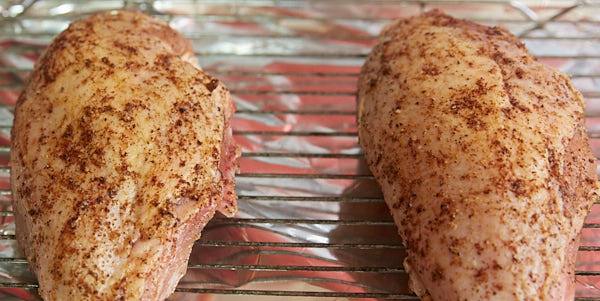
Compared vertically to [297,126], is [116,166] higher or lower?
higher

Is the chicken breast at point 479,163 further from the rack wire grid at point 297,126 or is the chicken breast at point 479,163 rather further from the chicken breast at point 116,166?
the chicken breast at point 116,166

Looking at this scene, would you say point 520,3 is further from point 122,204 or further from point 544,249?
point 122,204

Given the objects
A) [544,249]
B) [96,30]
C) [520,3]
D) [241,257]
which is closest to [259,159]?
[241,257]

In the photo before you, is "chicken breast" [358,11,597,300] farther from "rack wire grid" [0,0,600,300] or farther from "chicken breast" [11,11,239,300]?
"chicken breast" [11,11,239,300]

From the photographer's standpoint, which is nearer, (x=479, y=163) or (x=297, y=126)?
(x=479, y=163)

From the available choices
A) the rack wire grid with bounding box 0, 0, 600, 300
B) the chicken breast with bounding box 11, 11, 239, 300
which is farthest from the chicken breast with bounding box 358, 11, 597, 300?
the chicken breast with bounding box 11, 11, 239, 300
